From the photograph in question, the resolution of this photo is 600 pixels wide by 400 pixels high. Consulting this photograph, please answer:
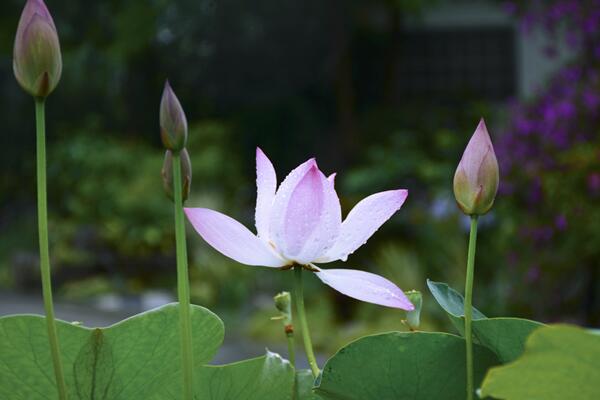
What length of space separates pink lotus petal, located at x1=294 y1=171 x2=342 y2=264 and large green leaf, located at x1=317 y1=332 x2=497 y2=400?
5 cm

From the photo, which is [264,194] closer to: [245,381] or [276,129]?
[245,381]

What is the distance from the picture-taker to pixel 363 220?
1.51 feet

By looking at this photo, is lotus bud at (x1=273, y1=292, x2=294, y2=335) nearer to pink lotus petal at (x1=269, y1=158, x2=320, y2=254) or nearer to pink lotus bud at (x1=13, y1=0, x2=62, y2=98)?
pink lotus petal at (x1=269, y1=158, x2=320, y2=254)

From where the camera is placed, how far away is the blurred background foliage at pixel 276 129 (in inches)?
261

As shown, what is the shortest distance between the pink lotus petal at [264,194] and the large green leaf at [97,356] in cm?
5

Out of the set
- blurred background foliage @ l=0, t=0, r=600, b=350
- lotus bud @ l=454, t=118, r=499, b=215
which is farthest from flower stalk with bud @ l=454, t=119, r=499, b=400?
blurred background foliage @ l=0, t=0, r=600, b=350

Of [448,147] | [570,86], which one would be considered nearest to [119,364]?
[570,86]

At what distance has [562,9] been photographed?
219 inches

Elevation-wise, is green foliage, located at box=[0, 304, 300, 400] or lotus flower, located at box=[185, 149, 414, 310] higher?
lotus flower, located at box=[185, 149, 414, 310]

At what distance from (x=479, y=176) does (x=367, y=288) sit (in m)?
0.07

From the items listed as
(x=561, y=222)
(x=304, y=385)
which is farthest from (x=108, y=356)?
(x=561, y=222)

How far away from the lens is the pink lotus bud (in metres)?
0.40

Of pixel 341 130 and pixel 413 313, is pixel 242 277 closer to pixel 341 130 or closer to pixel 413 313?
pixel 341 130

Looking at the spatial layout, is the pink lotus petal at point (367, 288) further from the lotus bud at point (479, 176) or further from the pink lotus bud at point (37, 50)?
the pink lotus bud at point (37, 50)
